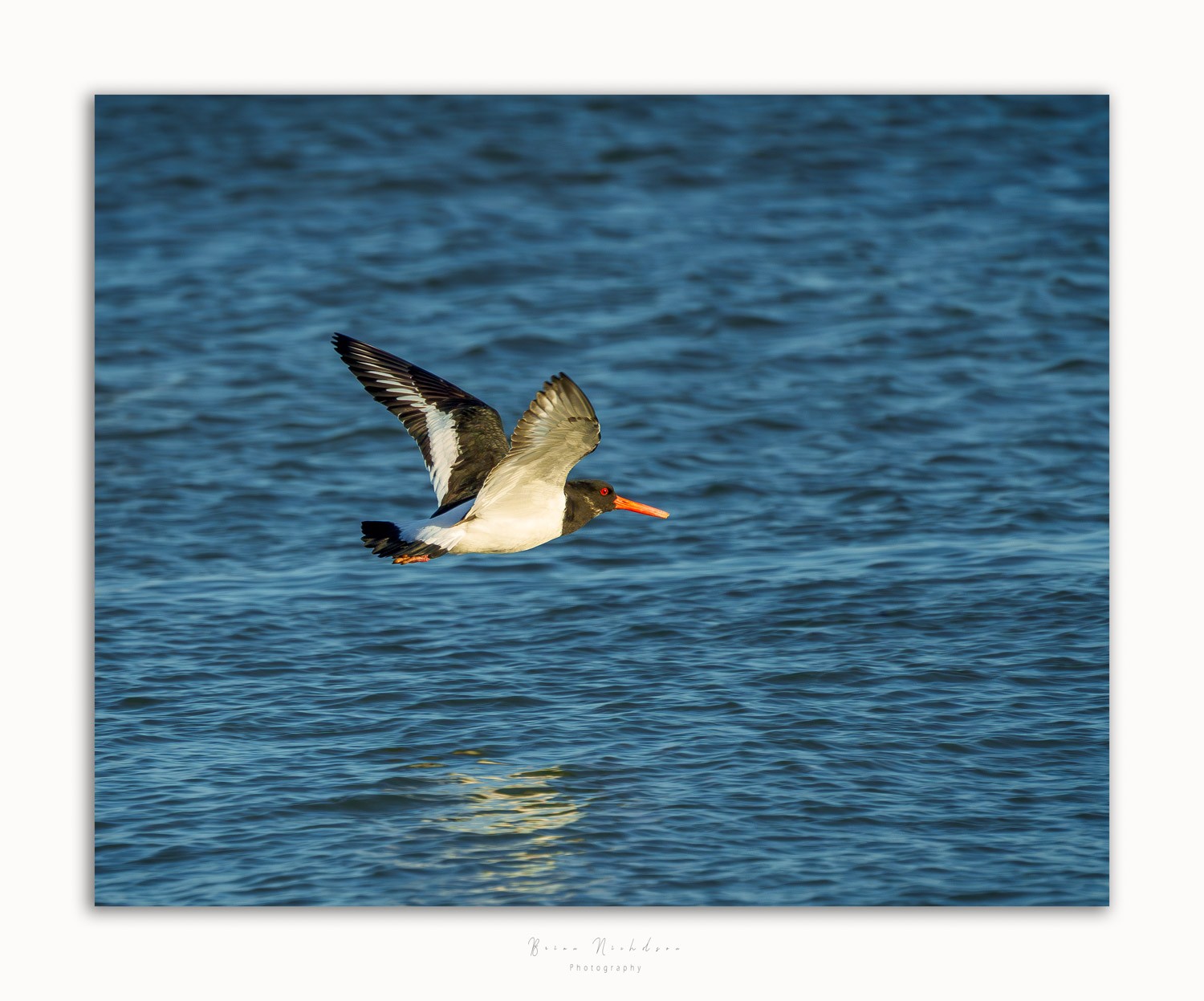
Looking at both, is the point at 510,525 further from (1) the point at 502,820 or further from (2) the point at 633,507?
(1) the point at 502,820

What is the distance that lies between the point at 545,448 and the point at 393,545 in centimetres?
108

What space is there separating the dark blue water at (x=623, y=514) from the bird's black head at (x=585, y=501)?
37.1 inches

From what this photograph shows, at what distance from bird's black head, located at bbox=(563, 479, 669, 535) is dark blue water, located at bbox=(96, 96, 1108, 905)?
3.10 feet

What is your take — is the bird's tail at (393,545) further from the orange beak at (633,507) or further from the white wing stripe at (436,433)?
the orange beak at (633,507)

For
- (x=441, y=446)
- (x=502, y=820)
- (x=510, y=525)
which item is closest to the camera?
(x=502, y=820)

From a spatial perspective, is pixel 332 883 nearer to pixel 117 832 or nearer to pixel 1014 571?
pixel 117 832

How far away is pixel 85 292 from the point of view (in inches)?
242

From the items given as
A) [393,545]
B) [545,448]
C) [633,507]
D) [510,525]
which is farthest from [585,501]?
[545,448]

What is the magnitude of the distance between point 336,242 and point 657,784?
831 centimetres

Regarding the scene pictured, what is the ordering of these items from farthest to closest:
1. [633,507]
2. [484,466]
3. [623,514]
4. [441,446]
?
[623,514], [633,507], [441,446], [484,466]

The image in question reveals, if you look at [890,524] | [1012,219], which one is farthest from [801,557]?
[1012,219]

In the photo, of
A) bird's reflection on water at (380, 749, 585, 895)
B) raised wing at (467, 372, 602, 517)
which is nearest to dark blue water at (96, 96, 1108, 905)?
bird's reflection on water at (380, 749, 585, 895)

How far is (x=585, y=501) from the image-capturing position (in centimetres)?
712

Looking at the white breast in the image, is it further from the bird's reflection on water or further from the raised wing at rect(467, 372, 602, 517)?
the bird's reflection on water
